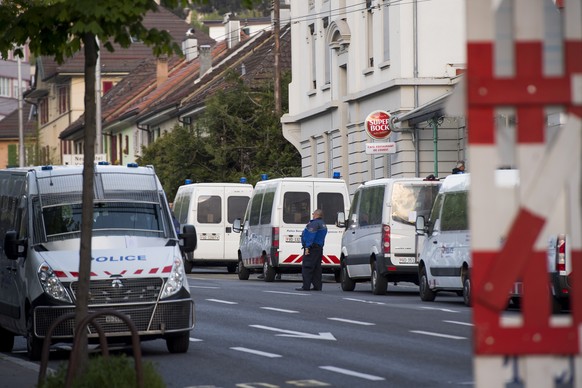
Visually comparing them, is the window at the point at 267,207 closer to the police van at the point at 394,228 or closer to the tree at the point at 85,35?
the police van at the point at 394,228

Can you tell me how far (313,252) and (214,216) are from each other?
11147mm

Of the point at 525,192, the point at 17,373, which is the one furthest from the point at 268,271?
the point at 525,192

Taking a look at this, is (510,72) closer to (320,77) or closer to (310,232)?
(310,232)

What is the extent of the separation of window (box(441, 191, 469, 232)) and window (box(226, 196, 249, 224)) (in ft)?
54.1

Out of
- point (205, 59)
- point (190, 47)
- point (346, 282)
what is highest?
point (190, 47)

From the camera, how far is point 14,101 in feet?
462

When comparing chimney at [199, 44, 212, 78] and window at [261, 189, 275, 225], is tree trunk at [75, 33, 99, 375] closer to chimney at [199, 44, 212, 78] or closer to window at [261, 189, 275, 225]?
window at [261, 189, 275, 225]

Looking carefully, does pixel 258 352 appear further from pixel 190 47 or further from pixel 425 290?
pixel 190 47

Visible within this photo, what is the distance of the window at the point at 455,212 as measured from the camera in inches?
997

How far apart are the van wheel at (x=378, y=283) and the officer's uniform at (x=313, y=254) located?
1.85 metres

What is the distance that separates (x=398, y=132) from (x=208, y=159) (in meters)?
15.2

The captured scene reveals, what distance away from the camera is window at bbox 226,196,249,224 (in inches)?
1667

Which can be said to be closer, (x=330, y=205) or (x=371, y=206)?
(x=371, y=206)

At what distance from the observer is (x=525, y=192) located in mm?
4727
